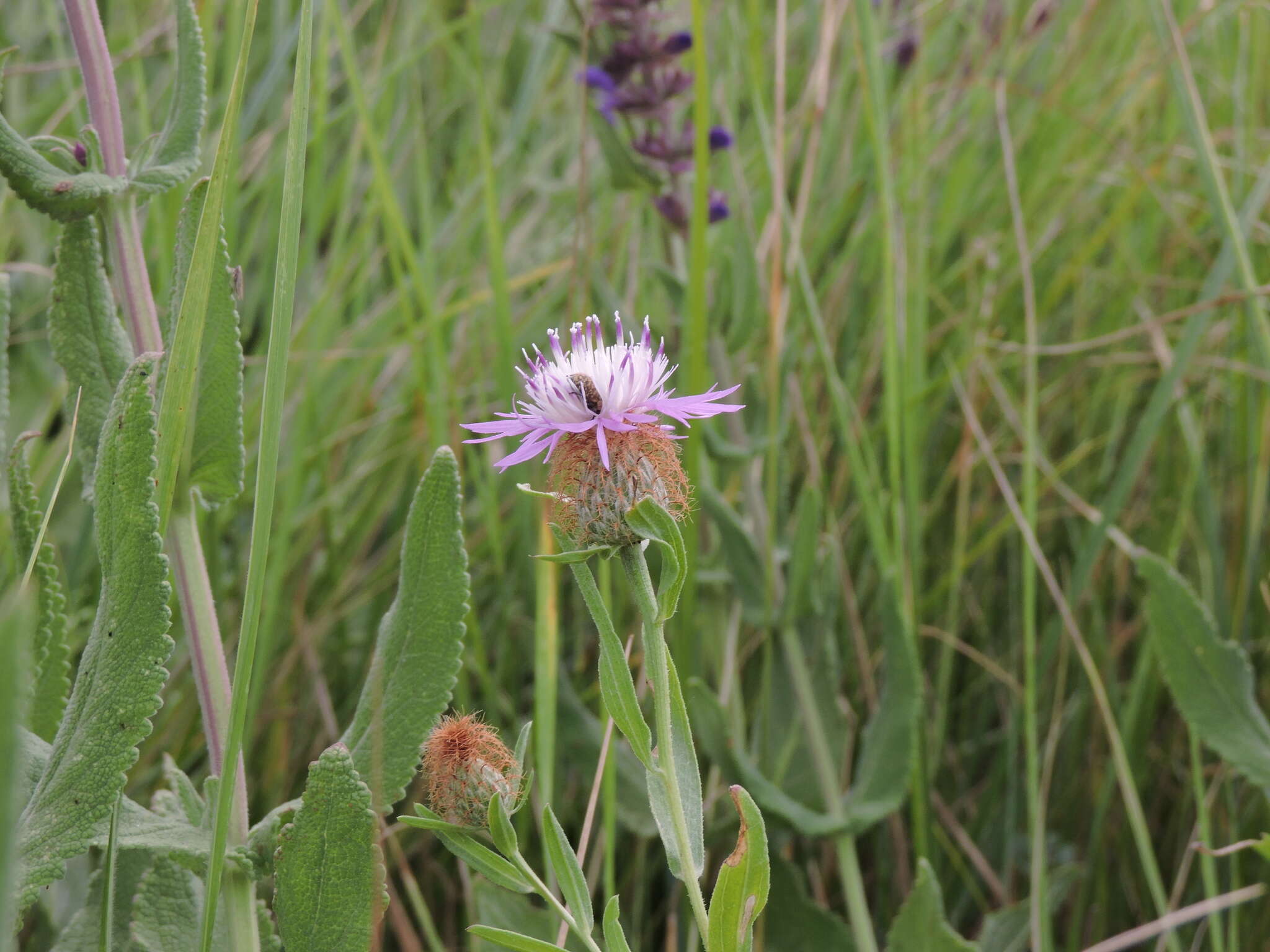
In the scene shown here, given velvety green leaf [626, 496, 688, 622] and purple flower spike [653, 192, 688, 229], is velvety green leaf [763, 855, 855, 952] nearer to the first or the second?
velvety green leaf [626, 496, 688, 622]

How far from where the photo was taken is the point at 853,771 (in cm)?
279

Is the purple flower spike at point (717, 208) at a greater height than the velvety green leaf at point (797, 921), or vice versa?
the purple flower spike at point (717, 208)

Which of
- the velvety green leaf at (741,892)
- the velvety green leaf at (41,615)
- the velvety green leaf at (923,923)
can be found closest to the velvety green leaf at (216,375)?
the velvety green leaf at (41,615)

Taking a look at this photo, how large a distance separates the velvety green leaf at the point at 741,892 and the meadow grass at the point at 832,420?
0.39 meters

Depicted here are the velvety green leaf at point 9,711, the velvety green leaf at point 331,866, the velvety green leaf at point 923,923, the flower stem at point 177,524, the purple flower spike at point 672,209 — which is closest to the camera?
the velvety green leaf at point 9,711

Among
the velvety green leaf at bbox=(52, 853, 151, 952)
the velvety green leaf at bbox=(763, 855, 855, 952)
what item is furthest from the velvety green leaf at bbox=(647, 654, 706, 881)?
the velvety green leaf at bbox=(763, 855, 855, 952)

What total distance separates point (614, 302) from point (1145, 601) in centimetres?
126

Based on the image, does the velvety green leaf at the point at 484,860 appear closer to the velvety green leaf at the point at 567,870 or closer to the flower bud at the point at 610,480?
the velvety green leaf at the point at 567,870

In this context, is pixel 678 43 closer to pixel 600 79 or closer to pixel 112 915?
pixel 600 79

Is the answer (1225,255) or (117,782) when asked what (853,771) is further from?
(117,782)

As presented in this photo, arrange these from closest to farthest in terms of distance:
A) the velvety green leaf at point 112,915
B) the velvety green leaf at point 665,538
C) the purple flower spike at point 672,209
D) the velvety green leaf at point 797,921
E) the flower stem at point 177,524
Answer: the velvety green leaf at point 665,538, the flower stem at point 177,524, the velvety green leaf at point 112,915, the velvety green leaf at point 797,921, the purple flower spike at point 672,209

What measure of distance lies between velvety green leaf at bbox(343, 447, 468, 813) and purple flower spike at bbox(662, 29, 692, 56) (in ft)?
5.29

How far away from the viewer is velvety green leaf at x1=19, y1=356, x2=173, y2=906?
93cm

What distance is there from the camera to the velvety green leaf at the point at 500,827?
3.10 feet
